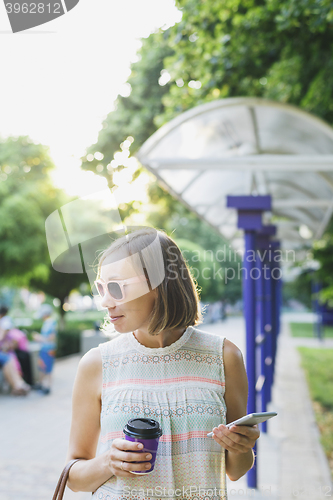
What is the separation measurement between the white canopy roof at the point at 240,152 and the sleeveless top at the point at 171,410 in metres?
1.95

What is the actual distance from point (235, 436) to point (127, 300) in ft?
1.58

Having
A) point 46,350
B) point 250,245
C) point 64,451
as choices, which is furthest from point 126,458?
point 46,350

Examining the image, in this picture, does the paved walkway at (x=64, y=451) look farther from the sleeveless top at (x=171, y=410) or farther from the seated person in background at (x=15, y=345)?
the sleeveless top at (x=171, y=410)

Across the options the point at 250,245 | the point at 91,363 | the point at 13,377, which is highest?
the point at 91,363

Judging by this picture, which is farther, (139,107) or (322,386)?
(139,107)

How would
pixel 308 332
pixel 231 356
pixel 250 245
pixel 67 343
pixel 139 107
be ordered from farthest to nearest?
1. pixel 308 332
2. pixel 67 343
3. pixel 139 107
4. pixel 250 245
5. pixel 231 356

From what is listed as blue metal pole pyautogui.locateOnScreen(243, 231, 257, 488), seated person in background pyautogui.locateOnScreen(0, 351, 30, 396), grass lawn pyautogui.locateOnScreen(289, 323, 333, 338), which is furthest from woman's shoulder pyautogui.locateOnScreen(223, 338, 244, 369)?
grass lawn pyautogui.locateOnScreen(289, 323, 333, 338)

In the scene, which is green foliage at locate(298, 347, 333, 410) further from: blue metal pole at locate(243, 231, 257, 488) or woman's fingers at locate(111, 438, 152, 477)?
woman's fingers at locate(111, 438, 152, 477)

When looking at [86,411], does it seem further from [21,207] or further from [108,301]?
[21,207]

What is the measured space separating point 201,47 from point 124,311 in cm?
506

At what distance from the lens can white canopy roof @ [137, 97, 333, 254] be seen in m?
3.17

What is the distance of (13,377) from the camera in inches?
345

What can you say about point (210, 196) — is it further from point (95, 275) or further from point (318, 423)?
point (318, 423)

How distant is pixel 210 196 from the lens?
4.89 m
